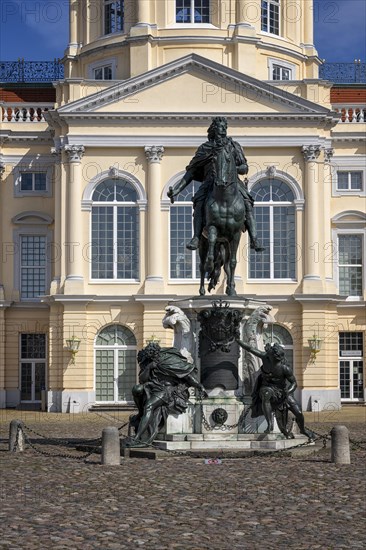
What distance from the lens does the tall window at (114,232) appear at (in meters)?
48.1

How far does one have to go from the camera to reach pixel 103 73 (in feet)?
178

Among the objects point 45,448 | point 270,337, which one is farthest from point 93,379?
point 45,448

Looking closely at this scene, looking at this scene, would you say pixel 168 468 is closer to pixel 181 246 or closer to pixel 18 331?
pixel 181 246

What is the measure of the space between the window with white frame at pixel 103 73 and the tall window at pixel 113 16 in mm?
1742

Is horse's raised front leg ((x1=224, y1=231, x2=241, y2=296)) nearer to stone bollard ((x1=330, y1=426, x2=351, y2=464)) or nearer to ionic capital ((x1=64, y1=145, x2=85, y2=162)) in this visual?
stone bollard ((x1=330, y1=426, x2=351, y2=464))

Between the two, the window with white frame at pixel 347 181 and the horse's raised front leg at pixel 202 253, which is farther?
the window with white frame at pixel 347 181

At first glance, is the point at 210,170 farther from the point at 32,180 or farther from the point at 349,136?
the point at 349,136

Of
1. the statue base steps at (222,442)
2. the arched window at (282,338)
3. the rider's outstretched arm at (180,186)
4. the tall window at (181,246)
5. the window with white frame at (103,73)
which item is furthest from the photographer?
the window with white frame at (103,73)

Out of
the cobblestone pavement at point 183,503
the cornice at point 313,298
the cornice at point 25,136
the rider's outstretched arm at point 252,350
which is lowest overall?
the cobblestone pavement at point 183,503

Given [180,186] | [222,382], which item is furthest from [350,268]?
[222,382]

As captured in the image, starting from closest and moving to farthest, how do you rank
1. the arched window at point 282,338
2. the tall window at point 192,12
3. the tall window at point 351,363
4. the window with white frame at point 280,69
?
the arched window at point 282,338
the tall window at point 351,363
the tall window at point 192,12
the window with white frame at point 280,69

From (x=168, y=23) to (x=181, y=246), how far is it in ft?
35.7

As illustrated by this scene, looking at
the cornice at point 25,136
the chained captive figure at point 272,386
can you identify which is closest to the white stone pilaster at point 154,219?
the cornice at point 25,136

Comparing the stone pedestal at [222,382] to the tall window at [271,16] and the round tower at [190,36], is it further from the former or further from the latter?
the tall window at [271,16]
